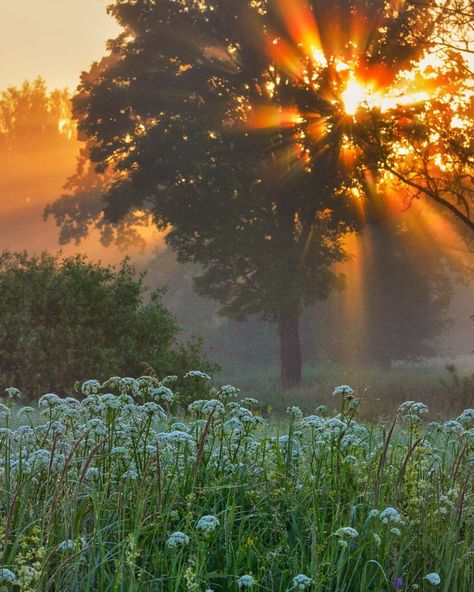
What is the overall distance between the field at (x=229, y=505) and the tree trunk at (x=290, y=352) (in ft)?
79.9

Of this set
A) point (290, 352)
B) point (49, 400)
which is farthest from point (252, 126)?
point (49, 400)

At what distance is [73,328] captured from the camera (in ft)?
57.7

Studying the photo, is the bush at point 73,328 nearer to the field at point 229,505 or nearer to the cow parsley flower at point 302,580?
the field at point 229,505

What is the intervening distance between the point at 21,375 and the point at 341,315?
24368mm

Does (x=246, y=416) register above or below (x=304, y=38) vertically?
below

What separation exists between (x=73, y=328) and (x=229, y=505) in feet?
42.2

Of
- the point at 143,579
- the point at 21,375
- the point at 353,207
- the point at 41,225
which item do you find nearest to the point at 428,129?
the point at 353,207

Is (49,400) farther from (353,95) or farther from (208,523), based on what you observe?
(353,95)

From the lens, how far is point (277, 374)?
36.9m

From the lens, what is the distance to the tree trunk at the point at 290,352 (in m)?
30.6

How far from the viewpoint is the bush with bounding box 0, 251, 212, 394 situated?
17.5 m

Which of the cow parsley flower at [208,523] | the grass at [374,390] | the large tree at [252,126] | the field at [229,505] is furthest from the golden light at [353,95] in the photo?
the cow parsley flower at [208,523]

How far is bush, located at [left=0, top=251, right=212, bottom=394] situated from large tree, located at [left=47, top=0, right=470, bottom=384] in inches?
367

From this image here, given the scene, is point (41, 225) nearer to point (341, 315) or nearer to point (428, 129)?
point (341, 315)
